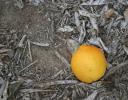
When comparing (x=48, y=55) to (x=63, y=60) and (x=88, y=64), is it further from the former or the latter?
(x=88, y=64)

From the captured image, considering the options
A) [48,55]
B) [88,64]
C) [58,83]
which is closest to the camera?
[88,64]

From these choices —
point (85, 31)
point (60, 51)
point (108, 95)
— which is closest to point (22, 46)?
point (60, 51)

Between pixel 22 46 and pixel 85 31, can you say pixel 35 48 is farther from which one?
pixel 85 31

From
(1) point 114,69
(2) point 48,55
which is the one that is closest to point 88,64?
(1) point 114,69

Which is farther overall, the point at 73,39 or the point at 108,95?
the point at 73,39

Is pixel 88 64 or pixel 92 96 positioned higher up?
pixel 88 64
